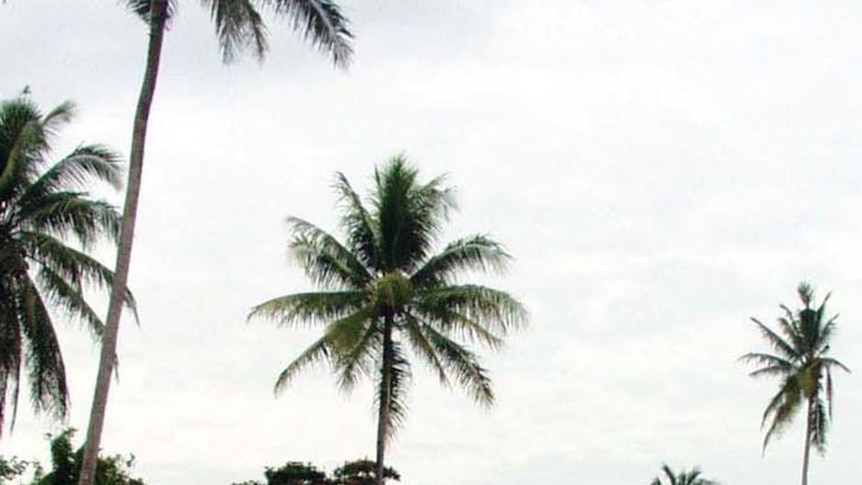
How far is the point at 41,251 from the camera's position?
27.7 meters

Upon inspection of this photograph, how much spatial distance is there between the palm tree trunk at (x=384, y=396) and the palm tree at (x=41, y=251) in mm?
7248

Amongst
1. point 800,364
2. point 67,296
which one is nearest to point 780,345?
point 800,364

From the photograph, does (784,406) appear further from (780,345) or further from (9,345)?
(9,345)

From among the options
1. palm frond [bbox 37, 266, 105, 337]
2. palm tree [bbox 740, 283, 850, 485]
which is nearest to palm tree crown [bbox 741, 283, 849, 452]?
palm tree [bbox 740, 283, 850, 485]

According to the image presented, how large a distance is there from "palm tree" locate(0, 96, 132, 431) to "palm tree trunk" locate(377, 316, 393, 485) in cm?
725

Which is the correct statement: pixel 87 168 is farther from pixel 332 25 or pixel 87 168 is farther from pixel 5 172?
pixel 332 25

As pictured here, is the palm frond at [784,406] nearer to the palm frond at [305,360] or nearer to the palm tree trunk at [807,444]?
the palm tree trunk at [807,444]

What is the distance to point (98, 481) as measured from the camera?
3781 cm

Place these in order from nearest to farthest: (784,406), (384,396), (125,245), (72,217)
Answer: (125,245)
(72,217)
(384,396)
(784,406)

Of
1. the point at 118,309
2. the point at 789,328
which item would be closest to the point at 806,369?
the point at 789,328

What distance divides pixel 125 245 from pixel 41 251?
23.0 feet

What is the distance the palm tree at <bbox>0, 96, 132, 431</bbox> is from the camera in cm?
2767

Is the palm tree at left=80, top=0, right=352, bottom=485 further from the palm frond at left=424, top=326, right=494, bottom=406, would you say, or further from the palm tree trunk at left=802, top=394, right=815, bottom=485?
the palm tree trunk at left=802, top=394, right=815, bottom=485

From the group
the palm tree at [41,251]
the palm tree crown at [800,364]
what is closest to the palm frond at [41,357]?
the palm tree at [41,251]
